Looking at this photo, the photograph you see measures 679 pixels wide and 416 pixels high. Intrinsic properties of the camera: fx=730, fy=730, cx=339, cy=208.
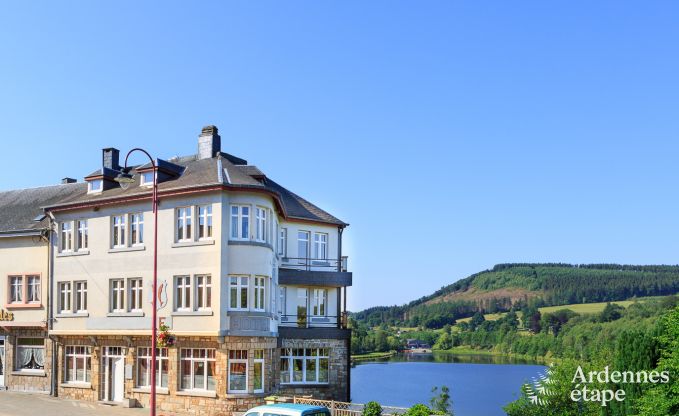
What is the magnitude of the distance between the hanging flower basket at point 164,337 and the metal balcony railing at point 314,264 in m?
8.03

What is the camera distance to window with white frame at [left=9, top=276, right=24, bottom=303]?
38.4m

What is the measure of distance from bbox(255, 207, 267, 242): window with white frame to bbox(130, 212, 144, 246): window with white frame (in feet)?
18.7

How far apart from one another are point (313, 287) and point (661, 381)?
17576 mm

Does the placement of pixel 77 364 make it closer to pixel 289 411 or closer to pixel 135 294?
pixel 135 294

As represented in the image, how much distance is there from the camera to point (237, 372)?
31219 millimetres

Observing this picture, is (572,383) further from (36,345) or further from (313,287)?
(36,345)

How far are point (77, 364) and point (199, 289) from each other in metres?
8.97

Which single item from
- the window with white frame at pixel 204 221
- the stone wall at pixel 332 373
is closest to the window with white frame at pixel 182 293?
the window with white frame at pixel 204 221

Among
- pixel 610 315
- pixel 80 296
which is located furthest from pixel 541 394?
pixel 610 315

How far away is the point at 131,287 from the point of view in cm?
3391

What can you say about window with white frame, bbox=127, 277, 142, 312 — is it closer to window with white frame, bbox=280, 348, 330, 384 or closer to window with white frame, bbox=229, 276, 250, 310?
window with white frame, bbox=229, 276, 250, 310

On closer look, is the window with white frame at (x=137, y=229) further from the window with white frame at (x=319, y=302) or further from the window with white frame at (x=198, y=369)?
the window with white frame at (x=319, y=302)

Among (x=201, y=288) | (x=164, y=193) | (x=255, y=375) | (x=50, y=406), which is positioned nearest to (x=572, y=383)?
(x=255, y=375)

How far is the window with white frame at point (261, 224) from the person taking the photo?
105 feet
